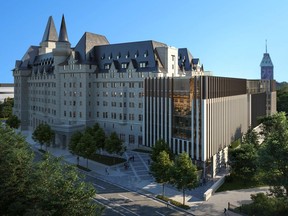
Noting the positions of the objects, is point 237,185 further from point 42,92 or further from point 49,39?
point 49,39

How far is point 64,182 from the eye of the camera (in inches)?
984

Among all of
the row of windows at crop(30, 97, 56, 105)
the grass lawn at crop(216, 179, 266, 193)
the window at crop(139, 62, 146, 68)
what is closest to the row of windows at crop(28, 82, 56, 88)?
the row of windows at crop(30, 97, 56, 105)

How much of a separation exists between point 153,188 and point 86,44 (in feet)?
170

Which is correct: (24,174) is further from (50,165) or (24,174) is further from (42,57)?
(42,57)

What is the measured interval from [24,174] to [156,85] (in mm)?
38232

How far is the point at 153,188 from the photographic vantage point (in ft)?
166

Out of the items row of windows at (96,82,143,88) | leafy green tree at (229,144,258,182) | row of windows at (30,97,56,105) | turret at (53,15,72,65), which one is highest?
turret at (53,15,72,65)

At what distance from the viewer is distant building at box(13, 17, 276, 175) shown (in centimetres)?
5716

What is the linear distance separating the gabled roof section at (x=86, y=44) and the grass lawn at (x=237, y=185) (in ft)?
172

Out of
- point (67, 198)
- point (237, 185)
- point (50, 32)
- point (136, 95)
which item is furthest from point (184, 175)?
point (50, 32)

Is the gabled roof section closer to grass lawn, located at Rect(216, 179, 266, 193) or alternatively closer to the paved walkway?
the paved walkway

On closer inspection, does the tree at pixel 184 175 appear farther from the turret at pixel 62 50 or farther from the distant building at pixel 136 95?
the turret at pixel 62 50

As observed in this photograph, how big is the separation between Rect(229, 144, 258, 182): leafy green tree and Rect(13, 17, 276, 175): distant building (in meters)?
4.57

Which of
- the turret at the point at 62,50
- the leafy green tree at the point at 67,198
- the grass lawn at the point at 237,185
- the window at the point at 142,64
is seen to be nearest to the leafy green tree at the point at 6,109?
the turret at the point at 62,50
